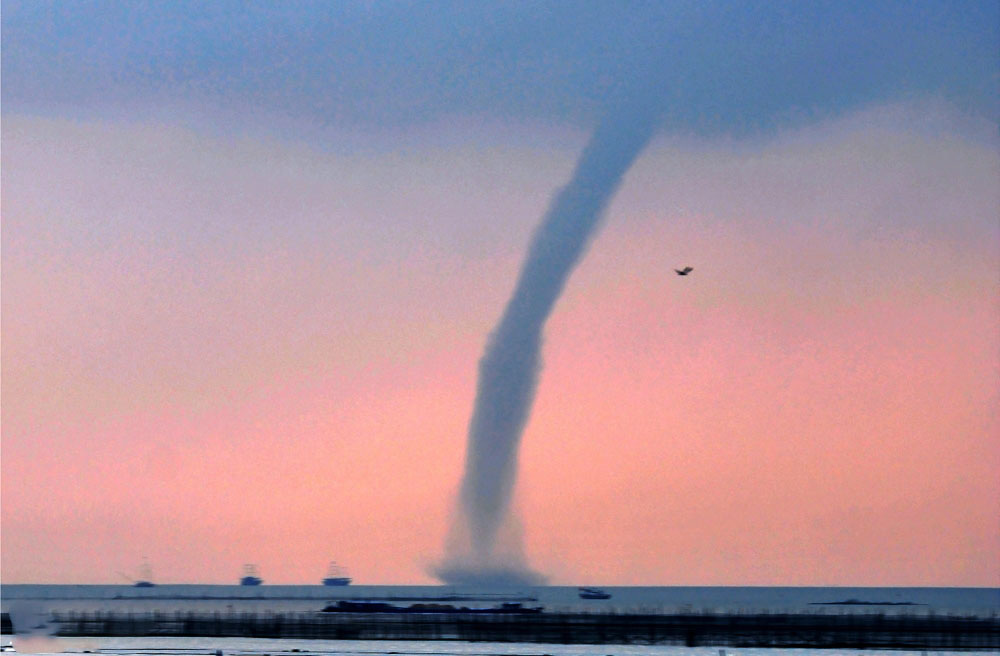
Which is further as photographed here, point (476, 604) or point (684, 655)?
point (476, 604)

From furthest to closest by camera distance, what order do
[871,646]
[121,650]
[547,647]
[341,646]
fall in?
1. [871,646]
2. [341,646]
3. [547,647]
4. [121,650]

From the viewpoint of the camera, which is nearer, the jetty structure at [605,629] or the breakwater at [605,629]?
the jetty structure at [605,629]

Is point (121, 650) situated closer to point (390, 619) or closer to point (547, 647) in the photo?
point (547, 647)

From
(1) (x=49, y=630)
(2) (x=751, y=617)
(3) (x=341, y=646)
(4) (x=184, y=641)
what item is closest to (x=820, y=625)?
(2) (x=751, y=617)

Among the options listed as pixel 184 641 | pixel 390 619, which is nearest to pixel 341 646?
pixel 184 641

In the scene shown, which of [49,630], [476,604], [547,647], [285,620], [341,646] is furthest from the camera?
[476,604]

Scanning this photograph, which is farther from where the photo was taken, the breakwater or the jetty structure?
the breakwater

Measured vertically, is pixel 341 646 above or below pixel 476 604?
below
